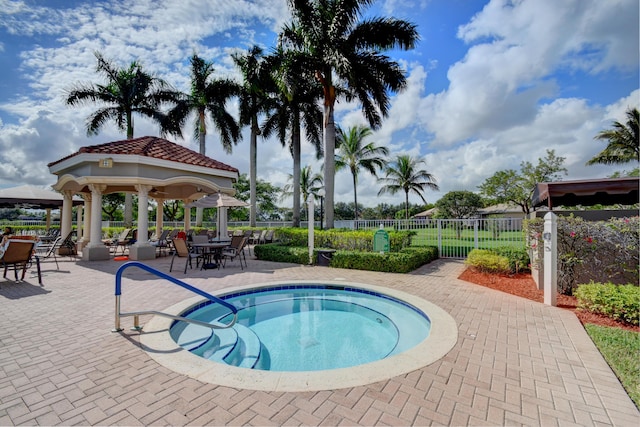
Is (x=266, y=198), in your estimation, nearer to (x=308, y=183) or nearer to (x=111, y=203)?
(x=308, y=183)

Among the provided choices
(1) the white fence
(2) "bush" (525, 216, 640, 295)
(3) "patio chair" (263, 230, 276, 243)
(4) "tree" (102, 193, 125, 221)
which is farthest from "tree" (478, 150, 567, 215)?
(4) "tree" (102, 193, 125, 221)

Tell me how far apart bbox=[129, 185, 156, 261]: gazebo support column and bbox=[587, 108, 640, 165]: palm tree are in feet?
113

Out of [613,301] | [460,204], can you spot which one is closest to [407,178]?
[460,204]

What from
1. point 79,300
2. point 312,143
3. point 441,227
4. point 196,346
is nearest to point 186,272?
point 79,300

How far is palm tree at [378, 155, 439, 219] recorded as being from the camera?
102 feet

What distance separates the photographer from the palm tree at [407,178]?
3124 centimetres

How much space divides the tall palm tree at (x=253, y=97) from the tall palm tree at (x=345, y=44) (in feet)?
16.2

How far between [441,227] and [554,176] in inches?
736

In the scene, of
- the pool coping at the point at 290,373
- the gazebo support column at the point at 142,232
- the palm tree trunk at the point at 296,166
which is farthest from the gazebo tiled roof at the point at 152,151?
the pool coping at the point at 290,373

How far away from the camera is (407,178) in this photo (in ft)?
105

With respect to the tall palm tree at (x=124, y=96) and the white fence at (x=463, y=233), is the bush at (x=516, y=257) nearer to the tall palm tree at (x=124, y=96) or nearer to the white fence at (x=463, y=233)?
the white fence at (x=463, y=233)

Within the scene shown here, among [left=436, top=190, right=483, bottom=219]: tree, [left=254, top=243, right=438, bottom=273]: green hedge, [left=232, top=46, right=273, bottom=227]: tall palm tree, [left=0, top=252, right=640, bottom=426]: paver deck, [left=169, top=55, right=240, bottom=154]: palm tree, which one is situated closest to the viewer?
[left=0, top=252, right=640, bottom=426]: paver deck

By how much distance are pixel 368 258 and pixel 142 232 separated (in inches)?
390

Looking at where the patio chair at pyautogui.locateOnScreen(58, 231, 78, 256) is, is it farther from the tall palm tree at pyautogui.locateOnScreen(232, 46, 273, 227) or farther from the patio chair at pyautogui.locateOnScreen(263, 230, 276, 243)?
the tall palm tree at pyautogui.locateOnScreen(232, 46, 273, 227)
